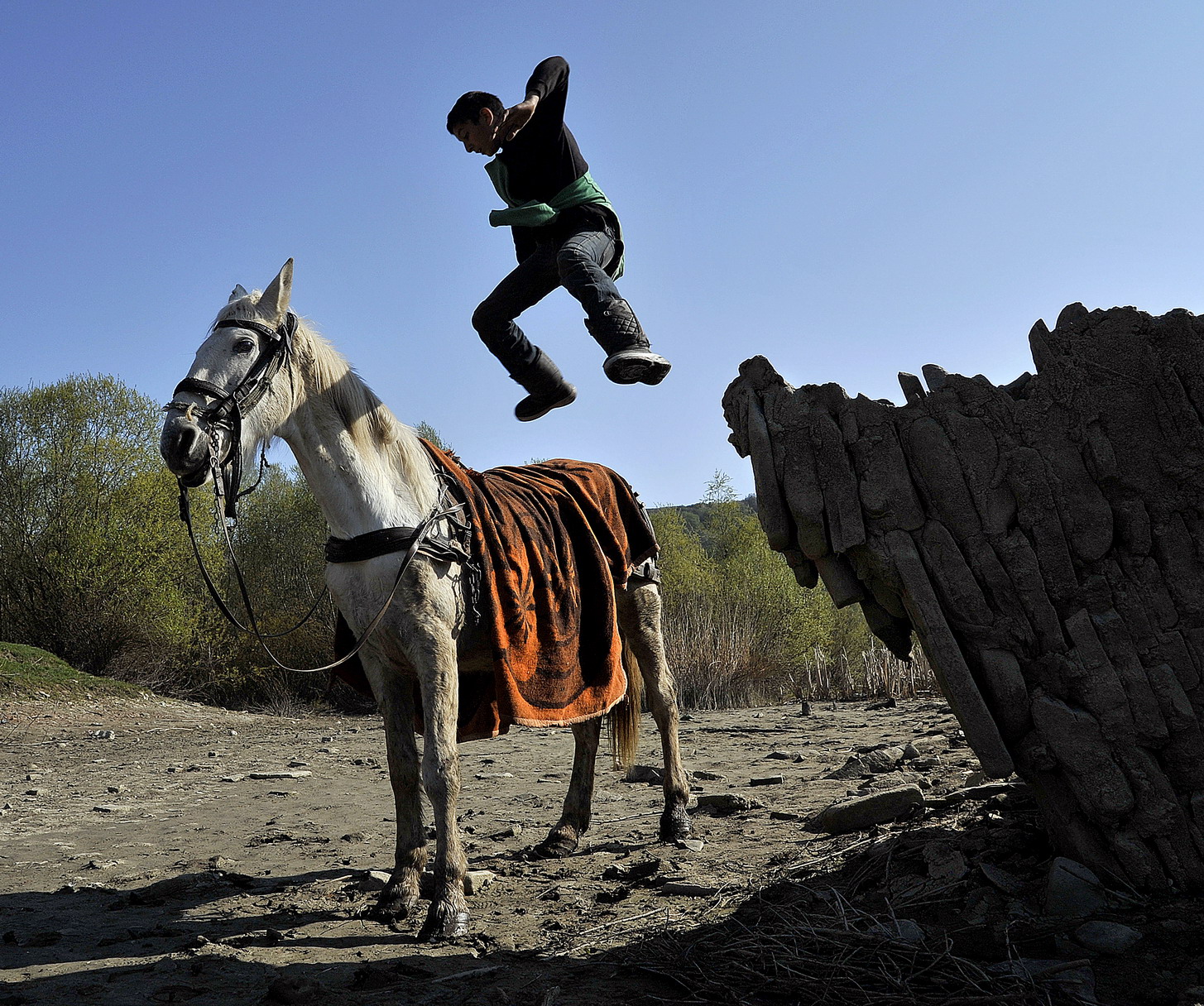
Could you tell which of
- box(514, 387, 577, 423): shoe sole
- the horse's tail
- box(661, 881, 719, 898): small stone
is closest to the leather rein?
box(514, 387, 577, 423): shoe sole

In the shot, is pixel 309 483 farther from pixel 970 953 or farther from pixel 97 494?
pixel 97 494

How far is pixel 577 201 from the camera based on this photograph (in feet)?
14.0

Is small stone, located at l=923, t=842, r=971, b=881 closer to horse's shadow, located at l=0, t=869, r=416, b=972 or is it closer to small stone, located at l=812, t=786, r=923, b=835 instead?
small stone, located at l=812, t=786, r=923, b=835

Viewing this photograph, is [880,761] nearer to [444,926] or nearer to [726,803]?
[726,803]

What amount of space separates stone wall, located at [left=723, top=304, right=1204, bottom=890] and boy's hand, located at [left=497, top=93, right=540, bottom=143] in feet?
5.44

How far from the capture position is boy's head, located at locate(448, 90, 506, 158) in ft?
12.7

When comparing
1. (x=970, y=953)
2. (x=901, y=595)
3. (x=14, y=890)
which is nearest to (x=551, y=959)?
(x=970, y=953)

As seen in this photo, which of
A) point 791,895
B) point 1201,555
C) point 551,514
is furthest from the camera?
point 551,514

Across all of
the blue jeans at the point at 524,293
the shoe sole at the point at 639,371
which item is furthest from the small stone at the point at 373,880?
the shoe sole at the point at 639,371

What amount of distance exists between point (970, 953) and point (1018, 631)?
1152 millimetres

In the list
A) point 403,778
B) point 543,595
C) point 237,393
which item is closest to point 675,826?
point 543,595

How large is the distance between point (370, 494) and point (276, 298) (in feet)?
3.39

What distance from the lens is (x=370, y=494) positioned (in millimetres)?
4129

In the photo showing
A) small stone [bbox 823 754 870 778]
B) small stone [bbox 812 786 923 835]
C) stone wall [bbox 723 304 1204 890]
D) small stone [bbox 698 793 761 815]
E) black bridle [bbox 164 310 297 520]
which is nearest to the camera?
stone wall [bbox 723 304 1204 890]
